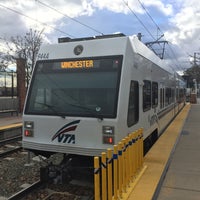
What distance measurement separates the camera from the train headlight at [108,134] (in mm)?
5891

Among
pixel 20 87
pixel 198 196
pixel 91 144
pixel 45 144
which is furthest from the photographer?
pixel 20 87

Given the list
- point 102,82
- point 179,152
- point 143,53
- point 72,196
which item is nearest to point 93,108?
point 102,82

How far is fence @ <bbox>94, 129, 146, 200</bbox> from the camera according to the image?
4559 millimetres

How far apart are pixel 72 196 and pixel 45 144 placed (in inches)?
Answer: 43.1

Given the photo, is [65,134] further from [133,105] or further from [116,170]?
[116,170]

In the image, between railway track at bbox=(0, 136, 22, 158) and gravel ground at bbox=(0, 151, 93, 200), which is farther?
railway track at bbox=(0, 136, 22, 158)

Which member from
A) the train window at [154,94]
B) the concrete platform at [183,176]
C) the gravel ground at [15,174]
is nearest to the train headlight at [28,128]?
the gravel ground at [15,174]

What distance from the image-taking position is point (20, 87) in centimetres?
2289

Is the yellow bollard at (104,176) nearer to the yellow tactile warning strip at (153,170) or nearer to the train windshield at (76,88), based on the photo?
the yellow tactile warning strip at (153,170)

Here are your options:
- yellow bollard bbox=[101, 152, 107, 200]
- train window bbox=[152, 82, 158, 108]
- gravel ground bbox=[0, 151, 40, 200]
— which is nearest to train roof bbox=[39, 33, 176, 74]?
train window bbox=[152, 82, 158, 108]

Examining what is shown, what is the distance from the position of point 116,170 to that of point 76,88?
2.19m

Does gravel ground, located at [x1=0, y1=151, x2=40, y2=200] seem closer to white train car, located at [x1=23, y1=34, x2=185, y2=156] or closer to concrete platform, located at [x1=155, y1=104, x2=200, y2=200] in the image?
white train car, located at [x1=23, y1=34, x2=185, y2=156]

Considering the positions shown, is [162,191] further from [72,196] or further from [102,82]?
[102,82]

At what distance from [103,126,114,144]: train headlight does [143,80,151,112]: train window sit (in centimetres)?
205
